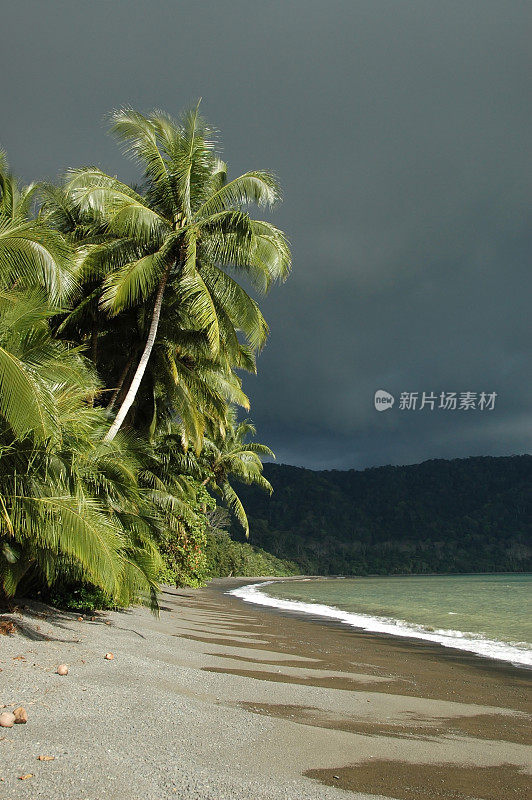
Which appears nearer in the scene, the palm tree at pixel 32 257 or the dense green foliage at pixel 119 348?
the dense green foliage at pixel 119 348

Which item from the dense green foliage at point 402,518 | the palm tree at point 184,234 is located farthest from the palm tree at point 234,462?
the dense green foliage at point 402,518

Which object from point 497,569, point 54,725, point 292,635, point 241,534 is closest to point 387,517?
point 497,569

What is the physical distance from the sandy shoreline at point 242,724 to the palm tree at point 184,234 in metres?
5.73

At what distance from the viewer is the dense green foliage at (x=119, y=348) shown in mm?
6391

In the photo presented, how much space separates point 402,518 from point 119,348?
12796 cm

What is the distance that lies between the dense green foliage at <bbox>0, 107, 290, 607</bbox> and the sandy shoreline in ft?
3.79

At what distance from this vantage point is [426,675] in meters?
8.03

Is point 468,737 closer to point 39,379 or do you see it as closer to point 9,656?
point 9,656

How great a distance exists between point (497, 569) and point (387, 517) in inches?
1056

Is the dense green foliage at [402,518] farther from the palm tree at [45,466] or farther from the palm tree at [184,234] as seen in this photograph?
the palm tree at [45,466]

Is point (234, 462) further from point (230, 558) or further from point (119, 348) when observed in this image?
point (230, 558)

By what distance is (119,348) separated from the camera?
14.7m

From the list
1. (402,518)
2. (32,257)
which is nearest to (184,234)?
(32,257)

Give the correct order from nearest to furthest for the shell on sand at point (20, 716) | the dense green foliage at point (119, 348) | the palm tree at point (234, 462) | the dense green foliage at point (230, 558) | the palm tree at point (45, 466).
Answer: the shell on sand at point (20, 716)
the palm tree at point (45, 466)
the dense green foliage at point (119, 348)
the palm tree at point (234, 462)
the dense green foliage at point (230, 558)
